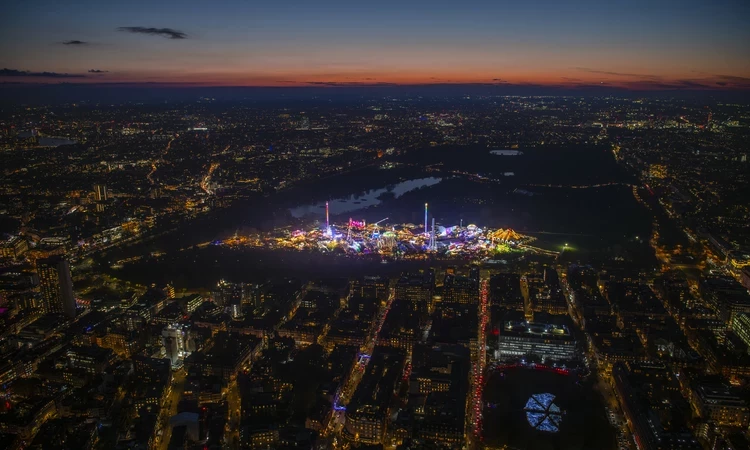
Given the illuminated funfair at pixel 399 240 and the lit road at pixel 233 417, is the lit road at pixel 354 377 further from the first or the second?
the illuminated funfair at pixel 399 240

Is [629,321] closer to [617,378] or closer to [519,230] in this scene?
[617,378]

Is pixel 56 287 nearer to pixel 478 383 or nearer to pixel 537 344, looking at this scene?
pixel 478 383

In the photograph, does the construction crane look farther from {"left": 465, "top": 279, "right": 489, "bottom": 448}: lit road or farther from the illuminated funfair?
{"left": 465, "top": 279, "right": 489, "bottom": 448}: lit road

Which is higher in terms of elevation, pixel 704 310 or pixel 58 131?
pixel 58 131

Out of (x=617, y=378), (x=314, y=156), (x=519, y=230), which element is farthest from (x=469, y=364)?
(x=314, y=156)

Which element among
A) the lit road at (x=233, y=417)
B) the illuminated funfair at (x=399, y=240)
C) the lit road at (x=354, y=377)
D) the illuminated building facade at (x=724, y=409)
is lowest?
the lit road at (x=233, y=417)

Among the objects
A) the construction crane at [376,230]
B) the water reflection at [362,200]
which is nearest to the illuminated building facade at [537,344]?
the construction crane at [376,230]
